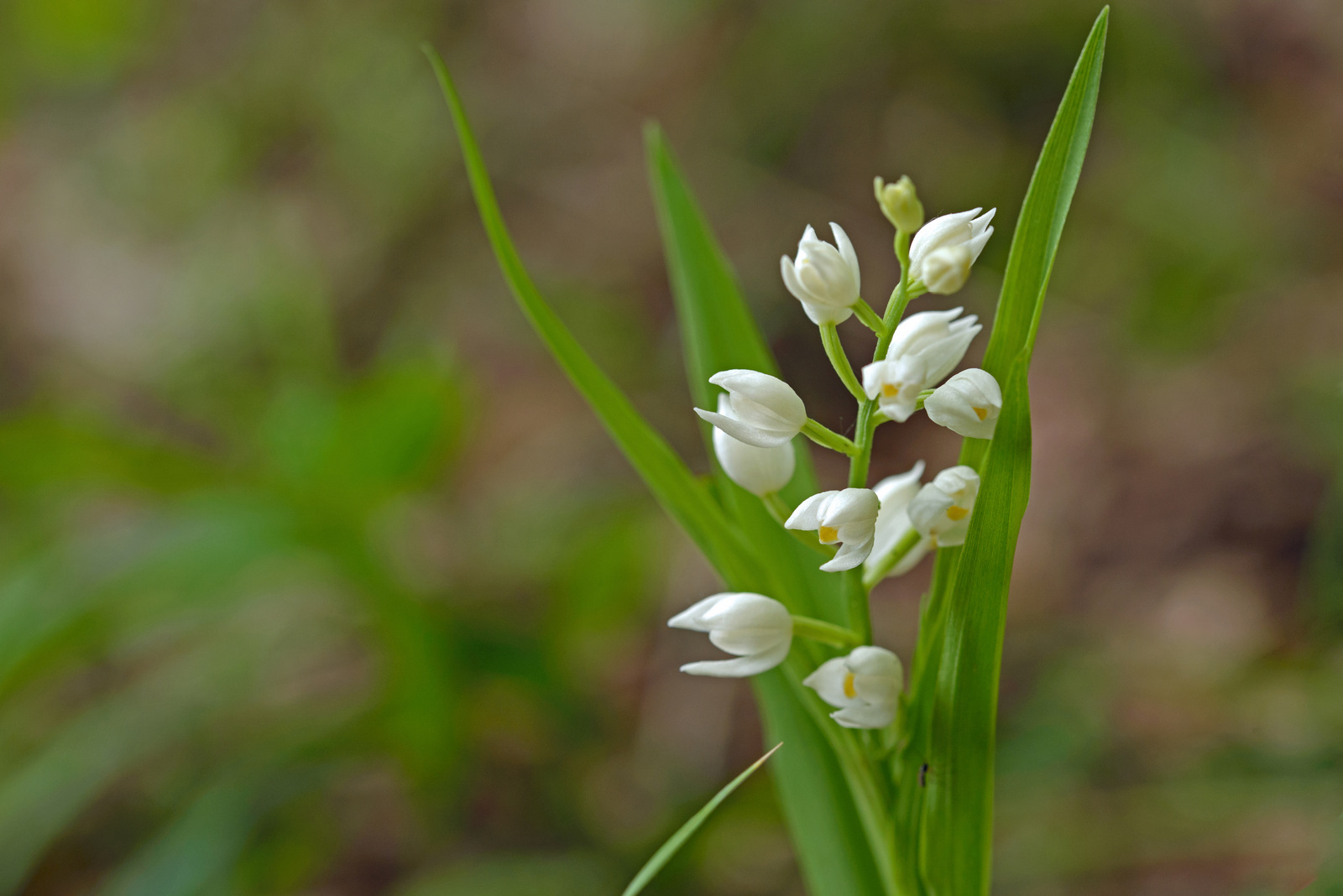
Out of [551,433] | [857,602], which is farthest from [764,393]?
[551,433]

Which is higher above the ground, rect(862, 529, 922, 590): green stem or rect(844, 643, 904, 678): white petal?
rect(862, 529, 922, 590): green stem

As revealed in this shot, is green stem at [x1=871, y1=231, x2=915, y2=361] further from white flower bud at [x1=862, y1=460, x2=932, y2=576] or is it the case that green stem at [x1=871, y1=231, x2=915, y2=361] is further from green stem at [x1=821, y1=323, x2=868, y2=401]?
white flower bud at [x1=862, y1=460, x2=932, y2=576]

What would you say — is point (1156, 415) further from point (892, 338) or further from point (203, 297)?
point (203, 297)

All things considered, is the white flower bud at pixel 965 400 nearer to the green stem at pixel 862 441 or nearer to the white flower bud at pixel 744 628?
the green stem at pixel 862 441

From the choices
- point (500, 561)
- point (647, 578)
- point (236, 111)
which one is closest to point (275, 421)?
point (500, 561)

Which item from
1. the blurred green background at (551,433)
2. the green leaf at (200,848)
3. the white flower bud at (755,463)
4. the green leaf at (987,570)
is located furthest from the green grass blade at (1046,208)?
the green leaf at (200,848)

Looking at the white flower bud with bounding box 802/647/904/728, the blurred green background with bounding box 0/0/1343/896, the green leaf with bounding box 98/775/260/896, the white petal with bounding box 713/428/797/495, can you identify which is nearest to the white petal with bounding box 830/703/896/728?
the white flower bud with bounding box 802/647/904/728
